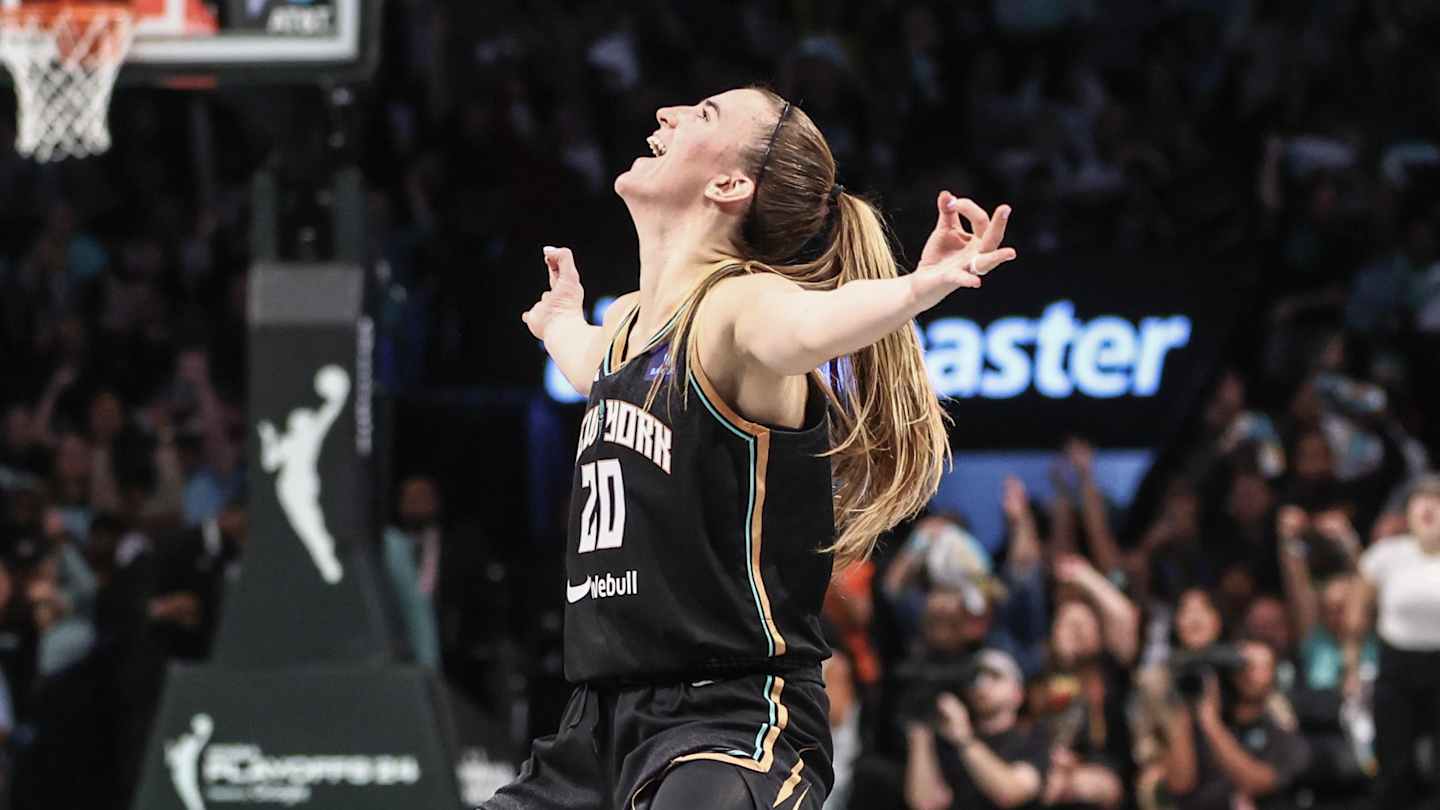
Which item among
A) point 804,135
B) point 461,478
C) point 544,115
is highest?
point 544,115

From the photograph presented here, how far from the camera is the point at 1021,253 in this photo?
40.8 ft

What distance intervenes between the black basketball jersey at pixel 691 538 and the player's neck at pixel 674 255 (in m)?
0.11

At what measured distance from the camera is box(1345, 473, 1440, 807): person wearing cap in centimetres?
932

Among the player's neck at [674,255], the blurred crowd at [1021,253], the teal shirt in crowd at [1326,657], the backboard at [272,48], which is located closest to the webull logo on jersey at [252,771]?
the blurred crowd at [1021,253]

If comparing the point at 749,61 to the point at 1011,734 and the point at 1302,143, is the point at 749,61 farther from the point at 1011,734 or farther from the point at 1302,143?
the point at 1011,734

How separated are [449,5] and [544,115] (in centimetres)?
159

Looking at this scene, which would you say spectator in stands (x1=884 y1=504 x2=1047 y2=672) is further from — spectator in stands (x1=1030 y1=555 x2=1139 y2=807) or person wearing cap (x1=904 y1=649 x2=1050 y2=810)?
spectator in stands (x1=1030 y1=555 x2=1139 y2=807)

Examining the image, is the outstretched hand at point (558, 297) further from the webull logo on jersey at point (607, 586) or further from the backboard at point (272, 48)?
the backboard at point (272, 48)

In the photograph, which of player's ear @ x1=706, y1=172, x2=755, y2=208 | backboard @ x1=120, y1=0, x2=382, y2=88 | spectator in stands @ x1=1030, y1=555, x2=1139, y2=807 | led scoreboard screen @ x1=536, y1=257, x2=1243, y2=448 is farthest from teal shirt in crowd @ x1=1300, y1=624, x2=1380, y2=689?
player's ear @ x1=706, y1=172, x2=755, y2=208

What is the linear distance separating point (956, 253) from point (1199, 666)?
6222 mm

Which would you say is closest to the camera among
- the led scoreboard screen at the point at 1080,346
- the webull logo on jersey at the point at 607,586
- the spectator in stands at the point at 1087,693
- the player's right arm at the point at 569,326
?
the webull logo on jersey at the point at 607,586

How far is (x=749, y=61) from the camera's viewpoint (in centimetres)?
1509

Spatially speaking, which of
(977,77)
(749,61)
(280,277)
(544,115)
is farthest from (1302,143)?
(280,277)

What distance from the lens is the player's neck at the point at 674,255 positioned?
4336 mm
